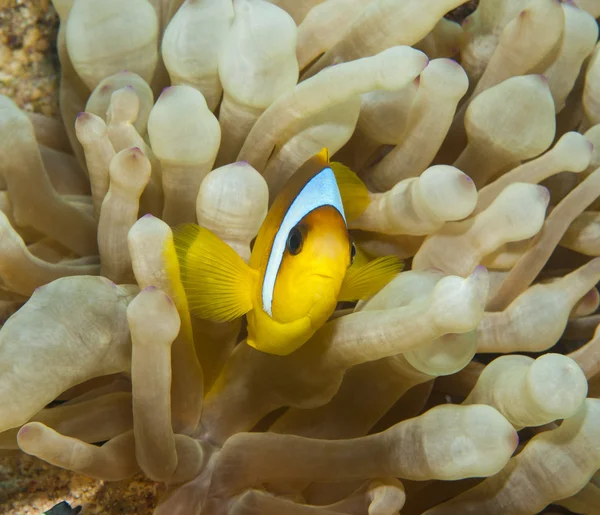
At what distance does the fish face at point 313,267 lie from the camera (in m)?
0.62

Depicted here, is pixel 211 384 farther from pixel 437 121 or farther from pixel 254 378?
pixel 437 121

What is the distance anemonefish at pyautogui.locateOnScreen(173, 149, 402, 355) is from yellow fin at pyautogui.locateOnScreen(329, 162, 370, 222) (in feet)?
0.23

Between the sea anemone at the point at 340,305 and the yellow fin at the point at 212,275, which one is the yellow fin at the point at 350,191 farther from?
the yellow fin at the point at 212,275

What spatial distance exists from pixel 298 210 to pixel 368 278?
0.10 m

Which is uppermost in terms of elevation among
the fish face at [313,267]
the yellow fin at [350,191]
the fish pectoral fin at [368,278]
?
the fish face at [313,267]

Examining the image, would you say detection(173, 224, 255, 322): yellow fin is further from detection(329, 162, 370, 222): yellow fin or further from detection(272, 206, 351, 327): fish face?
detection(329, 162, 370, 222): yellow fin

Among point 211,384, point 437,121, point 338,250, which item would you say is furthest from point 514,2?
point 211,384

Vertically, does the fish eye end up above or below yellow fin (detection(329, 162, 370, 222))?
above

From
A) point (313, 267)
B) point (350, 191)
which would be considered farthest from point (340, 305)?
point (313, 267)

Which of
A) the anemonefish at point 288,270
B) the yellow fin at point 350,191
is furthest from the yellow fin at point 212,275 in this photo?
the yellow fin at point 350,191

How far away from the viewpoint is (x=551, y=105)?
2.51 feet

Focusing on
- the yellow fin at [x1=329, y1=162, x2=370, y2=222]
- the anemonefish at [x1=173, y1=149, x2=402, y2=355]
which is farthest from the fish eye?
the yellow fin at [x1=329, y1=162, x2=370, y2=222]

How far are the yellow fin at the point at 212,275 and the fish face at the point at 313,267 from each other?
0.05 meters

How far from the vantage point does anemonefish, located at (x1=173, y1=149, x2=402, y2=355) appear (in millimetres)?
622
